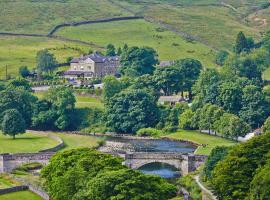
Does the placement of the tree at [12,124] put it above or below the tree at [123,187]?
below

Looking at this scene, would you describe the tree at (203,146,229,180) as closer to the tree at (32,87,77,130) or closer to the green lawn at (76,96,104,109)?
the tree at (32,87,77,130)

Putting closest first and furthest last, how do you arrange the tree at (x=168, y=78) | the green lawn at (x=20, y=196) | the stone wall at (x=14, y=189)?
the green lawn at (x=20, y=196) < the stone wall at (x=14, y=189) < the tree at (x=168, y=78)

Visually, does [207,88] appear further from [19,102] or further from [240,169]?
[240,169]

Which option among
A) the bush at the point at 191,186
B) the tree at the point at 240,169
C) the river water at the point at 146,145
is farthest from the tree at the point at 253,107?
the tree at the point at 240,169

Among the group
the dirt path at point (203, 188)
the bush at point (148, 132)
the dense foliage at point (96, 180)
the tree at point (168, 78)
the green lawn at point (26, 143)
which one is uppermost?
the dense foliage at point (96, 180)

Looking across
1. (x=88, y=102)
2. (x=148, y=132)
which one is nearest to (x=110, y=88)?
(x=88, y=102)

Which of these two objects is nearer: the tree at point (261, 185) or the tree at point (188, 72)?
the tree at point (261, 185)

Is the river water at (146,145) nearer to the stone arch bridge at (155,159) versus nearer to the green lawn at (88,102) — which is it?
the stone arch bridge at (155,159)
